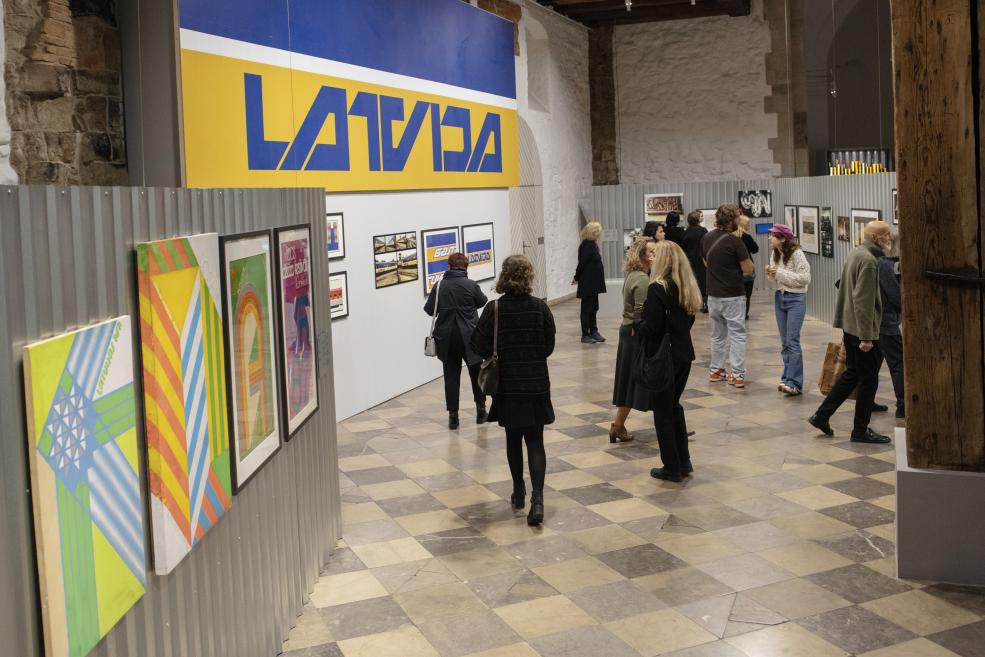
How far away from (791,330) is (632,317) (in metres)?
2.73

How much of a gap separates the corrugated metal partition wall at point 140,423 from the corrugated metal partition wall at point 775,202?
953cm

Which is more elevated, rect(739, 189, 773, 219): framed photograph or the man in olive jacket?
rect(739, 189, 773, 219): framed photograph

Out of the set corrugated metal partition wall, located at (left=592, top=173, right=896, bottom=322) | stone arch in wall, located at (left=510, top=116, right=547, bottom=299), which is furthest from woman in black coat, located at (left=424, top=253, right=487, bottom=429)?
stone arch in wall, located at (left=510, top=116, right=547, bottom=299)

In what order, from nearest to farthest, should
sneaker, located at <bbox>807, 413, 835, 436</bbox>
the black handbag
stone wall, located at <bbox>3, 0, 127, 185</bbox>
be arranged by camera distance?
1. stone wall, located at <bbox>3, 0, 127, 185</bbox>
2. the black handbag
3. sneaker, located at <bbox>807, 413, 835, 436</bbox>

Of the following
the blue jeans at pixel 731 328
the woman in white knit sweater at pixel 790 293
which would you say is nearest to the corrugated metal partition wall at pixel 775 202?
the blue jeans at pixel 731 328

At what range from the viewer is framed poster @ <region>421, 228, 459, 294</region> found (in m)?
11.8

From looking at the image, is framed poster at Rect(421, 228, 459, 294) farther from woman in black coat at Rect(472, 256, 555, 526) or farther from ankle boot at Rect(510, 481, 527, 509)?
woman in black coat at Rect(472, 256, 555, 526)

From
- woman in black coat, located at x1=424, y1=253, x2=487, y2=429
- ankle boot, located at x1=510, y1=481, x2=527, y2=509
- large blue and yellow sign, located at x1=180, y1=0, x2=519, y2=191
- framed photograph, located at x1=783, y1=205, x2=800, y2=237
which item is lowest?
ankle boot, located at x1=510, y1=481, x2=527, y2=509

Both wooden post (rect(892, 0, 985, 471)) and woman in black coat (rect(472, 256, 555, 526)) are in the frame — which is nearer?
wooden post (rect(892, 0, 985, 471))

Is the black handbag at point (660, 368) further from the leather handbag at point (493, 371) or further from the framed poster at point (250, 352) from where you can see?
the framed poster at point (250, 352)

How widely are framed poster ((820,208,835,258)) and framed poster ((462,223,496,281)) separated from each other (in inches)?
186

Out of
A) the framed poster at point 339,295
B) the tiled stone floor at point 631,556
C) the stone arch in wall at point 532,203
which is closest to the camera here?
the tiled stone floor at point 631,556

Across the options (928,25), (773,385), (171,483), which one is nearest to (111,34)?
A: (171,483)

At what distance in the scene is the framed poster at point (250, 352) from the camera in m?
3.96
